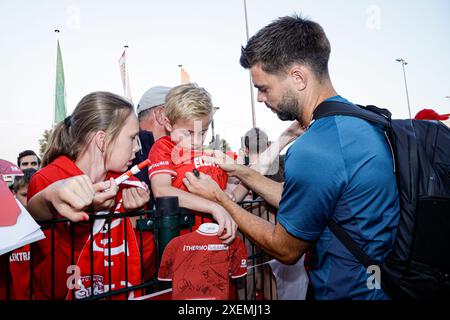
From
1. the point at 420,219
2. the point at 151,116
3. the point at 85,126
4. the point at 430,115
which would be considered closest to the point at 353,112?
the point at 420,219

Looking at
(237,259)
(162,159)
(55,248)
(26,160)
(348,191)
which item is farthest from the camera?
(26,160)

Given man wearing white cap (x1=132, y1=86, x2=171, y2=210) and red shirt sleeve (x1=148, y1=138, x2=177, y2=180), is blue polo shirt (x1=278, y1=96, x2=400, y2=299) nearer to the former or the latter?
red shirt sleeve (x1=148, y1=138, x2=177, y2=180)

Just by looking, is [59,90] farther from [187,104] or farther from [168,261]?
[168,261]

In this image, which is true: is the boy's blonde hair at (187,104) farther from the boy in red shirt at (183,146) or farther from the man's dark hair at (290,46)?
the man's dark hair at (290,46)

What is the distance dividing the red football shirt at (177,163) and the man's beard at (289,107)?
25.9 inches

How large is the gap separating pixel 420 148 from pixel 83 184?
1.44 metres

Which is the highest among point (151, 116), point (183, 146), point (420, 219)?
point (151, 116)

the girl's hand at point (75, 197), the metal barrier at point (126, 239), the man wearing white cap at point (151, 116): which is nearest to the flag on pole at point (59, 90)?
the man wearing white cap at point (151, 116)

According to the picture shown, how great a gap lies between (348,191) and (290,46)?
37.5 inches

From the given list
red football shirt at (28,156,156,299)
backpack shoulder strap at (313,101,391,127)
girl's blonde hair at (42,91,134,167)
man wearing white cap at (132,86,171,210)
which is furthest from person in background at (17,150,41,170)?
backpack shoulder strap at (313,101,391,127)

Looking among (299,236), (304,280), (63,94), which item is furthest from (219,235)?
(63,94)

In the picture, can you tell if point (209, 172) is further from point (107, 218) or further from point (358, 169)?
point (358, 169)

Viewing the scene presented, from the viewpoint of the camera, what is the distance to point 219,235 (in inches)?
73.1

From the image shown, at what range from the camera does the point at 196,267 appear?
1770mm
